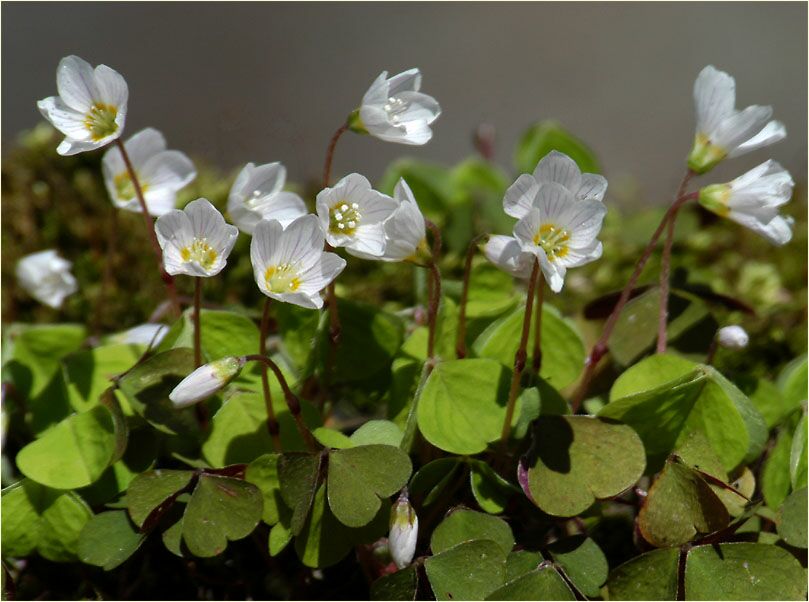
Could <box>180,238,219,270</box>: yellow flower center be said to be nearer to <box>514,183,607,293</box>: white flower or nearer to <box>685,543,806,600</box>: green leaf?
<box>514,183,607,293</box>: white flower

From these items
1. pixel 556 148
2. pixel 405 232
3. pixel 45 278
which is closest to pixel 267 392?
pixel 405 232

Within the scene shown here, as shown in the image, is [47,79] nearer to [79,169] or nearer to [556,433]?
[79,169]

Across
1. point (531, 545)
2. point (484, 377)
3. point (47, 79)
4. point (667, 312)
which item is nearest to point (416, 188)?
point (667, 312)

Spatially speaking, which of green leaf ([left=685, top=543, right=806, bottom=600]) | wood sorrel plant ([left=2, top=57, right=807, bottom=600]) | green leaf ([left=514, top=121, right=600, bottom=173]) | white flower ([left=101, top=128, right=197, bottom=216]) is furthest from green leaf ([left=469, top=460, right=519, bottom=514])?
green leaf ([left=514, top=121, right=600, bottom=173])

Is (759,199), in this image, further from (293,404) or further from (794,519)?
(293,404)

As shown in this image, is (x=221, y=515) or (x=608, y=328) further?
(x=608, y=328)

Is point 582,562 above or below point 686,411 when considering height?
below
